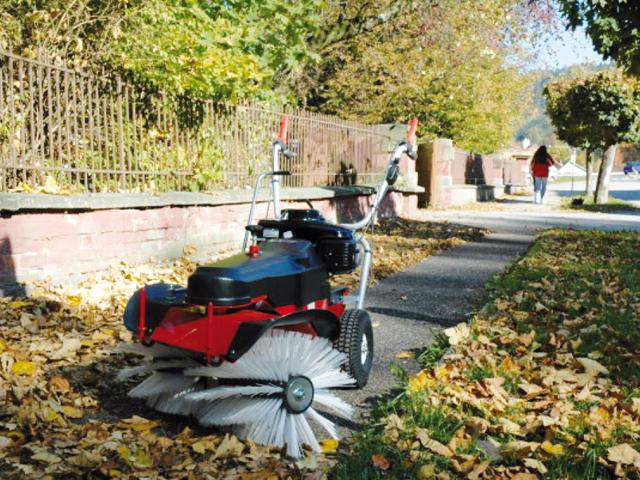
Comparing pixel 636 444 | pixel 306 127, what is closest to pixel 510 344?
pixel 636 444

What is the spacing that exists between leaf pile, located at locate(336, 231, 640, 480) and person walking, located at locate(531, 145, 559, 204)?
15.9m

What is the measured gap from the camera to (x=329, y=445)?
117 inches

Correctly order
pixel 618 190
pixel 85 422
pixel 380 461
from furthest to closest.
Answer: pixel 618 190 → pixel 85 422 → pixel 380 461

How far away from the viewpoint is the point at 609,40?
854 cm

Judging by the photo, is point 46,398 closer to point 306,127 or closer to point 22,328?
point 22,328

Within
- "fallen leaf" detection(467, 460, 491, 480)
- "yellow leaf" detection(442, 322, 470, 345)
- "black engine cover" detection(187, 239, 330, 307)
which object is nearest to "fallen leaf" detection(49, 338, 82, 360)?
"black engine cover" detection(187, 239, 330, 307)

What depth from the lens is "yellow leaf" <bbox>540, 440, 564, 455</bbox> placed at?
2.81m

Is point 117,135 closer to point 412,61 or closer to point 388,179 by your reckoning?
point 388,179

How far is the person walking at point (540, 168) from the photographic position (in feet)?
68.4

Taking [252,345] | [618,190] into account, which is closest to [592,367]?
[252,345]

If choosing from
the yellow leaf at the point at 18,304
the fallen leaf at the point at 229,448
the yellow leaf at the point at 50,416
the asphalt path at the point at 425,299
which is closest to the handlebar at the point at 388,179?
the asphalt path at the point at 425,299

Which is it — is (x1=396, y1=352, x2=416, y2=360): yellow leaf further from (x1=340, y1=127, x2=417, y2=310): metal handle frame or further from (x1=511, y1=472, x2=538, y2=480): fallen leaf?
(x1=511, y1=472, x2=538, y2=480): fallen leaf

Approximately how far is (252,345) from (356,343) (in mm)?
929

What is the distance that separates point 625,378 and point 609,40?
6098 mm
